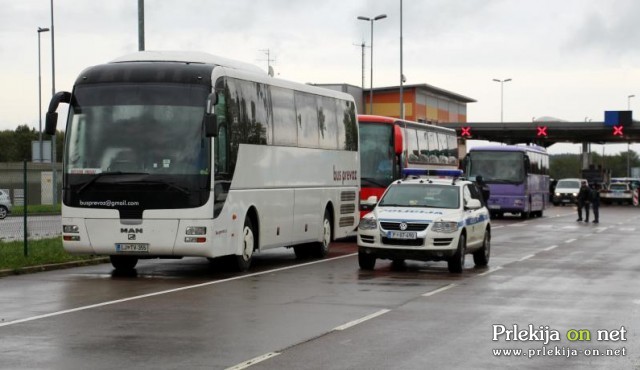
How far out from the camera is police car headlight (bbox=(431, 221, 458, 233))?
68.0 feet

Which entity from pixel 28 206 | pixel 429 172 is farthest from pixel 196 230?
pixel 28 206

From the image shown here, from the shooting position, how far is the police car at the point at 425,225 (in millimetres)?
20703

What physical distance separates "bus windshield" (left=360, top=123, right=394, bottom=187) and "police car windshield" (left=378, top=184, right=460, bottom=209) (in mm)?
10861

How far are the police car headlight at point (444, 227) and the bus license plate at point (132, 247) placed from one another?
16.7 ft

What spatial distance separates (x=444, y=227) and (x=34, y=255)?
785cm

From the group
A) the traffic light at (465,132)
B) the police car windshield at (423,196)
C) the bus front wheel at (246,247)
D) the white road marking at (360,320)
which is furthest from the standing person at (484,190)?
the traffic light at (465,132)

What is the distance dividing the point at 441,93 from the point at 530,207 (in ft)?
203

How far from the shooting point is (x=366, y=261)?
21.6 m

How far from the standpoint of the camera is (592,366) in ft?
33.3

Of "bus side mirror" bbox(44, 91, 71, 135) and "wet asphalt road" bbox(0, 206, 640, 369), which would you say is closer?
"wet asphalt road" bbox(0, 206, 640, 369)

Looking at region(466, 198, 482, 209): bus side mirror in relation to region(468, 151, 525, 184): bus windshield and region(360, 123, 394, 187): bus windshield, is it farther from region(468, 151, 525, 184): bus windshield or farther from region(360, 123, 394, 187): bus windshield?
region(468, 151, 525, 184): bus windshield

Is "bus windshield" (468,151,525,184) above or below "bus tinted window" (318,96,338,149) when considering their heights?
below

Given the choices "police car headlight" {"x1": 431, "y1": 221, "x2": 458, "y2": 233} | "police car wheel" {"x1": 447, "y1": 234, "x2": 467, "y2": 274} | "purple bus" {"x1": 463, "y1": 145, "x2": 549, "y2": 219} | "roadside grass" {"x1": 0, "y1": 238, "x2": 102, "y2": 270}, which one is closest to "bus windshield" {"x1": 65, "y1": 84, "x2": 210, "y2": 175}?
"roadside grass" {"x1": 0, "y1": 238, "x2": 102, "y2": 270}

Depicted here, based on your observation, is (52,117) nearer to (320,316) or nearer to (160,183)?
(160,183)
